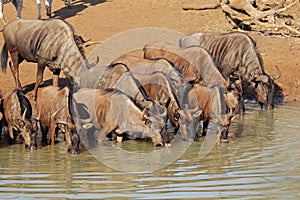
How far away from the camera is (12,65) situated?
1767 centimetres

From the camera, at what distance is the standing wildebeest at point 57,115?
11852mm

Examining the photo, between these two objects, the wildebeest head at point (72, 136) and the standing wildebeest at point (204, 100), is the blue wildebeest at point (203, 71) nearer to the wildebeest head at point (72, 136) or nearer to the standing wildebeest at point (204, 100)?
the standing wildebeest at point (204, 100)

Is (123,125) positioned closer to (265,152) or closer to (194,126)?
(194,126)

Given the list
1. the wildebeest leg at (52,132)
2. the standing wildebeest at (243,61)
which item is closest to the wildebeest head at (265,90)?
the standing wildebeest at (243,61)

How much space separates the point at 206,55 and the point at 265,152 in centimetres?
427

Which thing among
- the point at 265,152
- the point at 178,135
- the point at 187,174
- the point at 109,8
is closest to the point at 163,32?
the point at 109,8

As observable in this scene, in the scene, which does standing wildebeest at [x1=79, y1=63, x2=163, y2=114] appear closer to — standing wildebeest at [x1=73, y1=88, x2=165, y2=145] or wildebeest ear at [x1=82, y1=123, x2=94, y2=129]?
standing wildebeest at [x1=73, y1=88, x2=165, y2=145]

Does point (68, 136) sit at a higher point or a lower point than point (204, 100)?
lower

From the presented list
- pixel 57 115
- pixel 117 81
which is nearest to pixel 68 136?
pixel 57 115

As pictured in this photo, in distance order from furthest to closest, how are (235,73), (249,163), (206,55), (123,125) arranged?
(235,73)
(206,55)
(123,125)
(249,163)

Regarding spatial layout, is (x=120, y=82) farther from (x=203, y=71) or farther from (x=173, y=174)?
(x=173, y=174)

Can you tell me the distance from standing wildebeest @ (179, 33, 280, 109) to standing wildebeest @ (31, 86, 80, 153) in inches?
206

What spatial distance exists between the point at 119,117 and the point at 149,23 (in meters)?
12.5

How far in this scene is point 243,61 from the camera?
1694 centimetres
